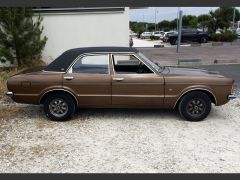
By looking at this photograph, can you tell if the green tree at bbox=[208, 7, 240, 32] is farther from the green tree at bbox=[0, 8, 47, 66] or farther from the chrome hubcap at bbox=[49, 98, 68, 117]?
the chrome hubcap at bbox=[49, 98, 68, 117]

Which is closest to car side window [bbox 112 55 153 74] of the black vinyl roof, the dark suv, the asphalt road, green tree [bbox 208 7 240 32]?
the black vinyl roof

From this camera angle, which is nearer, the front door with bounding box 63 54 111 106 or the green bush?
the front door with bounding box 63 54 111 106

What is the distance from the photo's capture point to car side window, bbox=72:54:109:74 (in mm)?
6332

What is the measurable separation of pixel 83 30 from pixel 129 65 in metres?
6.50

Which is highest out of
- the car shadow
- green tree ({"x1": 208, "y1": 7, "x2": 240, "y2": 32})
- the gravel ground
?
green tree ({"x1": 208, "y1": 7, "x2": 240, "y2": 32})

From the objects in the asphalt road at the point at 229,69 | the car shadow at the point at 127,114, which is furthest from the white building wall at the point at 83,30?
the car shadow at the point at 127,114

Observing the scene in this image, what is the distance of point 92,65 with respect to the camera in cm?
641

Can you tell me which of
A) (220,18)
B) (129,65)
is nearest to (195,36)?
(220,18)

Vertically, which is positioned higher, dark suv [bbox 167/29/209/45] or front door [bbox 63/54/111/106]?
dark suv [bbox 167/29/209/45]

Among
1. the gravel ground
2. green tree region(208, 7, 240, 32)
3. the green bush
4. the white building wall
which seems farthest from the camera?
green tree region(208, 7, 240, 32)

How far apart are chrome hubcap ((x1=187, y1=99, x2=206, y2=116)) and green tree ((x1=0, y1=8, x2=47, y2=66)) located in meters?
7.19

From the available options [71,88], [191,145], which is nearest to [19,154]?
[71,88]

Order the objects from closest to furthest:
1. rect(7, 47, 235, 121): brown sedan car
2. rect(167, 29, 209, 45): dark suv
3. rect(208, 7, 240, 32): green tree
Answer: rect(7, 47, 235, 121): brown sedan car
rect(167, 29, 209, 45): dark suv
rect(208, 7, 240, 32): green tree

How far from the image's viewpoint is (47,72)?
21.0ft
